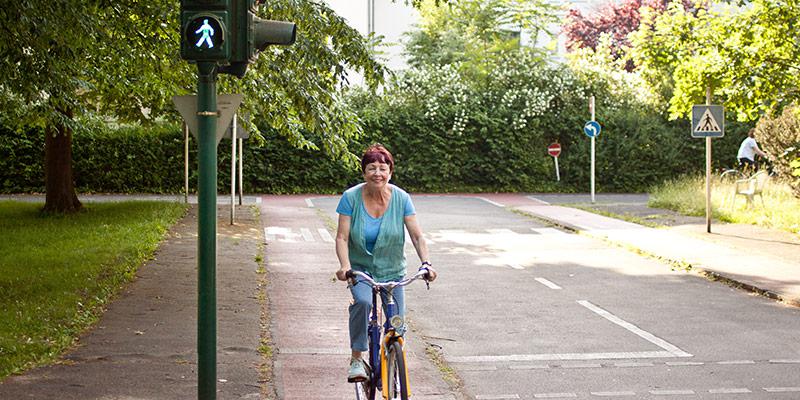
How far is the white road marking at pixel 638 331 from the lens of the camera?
29.1 feet

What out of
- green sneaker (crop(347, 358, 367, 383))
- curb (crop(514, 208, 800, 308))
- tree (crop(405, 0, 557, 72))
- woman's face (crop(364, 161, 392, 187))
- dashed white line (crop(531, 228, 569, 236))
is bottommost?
curb (crop(514, 208, 800, 308))

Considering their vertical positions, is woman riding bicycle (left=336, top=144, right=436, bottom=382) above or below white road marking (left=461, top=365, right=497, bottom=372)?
above

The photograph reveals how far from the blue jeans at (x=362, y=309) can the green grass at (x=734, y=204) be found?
46.2ft

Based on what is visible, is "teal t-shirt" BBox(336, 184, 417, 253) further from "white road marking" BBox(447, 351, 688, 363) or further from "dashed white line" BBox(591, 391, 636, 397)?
"white road marking" BBox(447, 351, 688, 363)

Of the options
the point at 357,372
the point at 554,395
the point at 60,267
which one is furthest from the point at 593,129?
the point at 357,372

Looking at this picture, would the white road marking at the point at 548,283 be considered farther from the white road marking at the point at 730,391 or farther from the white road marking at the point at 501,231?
the white road marking at the point at 501,231

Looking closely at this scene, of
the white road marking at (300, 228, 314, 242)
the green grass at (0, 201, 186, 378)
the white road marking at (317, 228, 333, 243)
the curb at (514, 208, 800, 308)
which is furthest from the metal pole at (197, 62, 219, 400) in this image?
the white road marking at (300, 228, 314, 242)

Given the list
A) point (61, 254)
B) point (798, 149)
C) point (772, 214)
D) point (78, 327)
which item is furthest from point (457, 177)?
point (78, 327)

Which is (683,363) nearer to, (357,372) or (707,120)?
(357,372)

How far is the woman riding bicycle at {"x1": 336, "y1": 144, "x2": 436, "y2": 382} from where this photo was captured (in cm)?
Answer: 624

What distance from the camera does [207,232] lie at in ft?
19.7

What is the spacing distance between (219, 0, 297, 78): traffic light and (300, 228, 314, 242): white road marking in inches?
475

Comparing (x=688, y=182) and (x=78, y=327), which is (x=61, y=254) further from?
(x=688, y=182)

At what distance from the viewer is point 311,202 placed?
92.8ft
